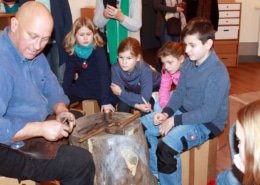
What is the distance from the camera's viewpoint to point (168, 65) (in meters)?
2.28

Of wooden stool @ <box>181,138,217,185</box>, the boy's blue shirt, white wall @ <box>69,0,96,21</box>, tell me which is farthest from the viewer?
white wall @ <box>69,0,96,21</box>

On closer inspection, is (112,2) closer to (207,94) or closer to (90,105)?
(90,105)

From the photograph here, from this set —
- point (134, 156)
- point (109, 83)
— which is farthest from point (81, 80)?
point (134, 156)

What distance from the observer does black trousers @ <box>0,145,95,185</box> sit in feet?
4.88

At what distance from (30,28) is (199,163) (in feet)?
3.85

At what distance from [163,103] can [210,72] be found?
0.58m

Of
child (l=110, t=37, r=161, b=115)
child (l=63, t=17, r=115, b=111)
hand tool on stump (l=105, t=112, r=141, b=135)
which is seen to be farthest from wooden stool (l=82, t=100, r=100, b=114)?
hand tool on stump (l=105, t=112, r=141, b=135)

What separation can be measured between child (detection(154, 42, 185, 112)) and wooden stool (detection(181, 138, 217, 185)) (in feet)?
1.48

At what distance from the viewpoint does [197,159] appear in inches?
76.6

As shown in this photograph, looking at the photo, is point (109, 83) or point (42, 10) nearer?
point (42, 10)

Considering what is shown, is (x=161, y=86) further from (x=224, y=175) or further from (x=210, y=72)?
(x=224, y=175)

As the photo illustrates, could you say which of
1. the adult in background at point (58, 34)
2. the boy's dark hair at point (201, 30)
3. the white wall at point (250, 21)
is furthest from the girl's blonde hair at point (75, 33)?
the white wall at point (250, 21)

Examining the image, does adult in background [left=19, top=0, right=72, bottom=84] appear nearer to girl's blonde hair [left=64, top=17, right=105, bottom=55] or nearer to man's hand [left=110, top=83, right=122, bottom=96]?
girl's blonde hair [left=64, top=17, right=105, bottom=55]

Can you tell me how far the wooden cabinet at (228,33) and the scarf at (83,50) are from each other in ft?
10.0
